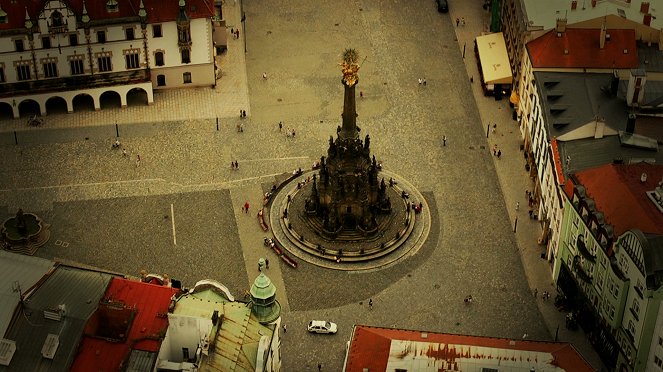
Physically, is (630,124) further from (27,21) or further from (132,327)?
(27,21)

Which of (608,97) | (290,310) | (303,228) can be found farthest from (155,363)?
(608,97)

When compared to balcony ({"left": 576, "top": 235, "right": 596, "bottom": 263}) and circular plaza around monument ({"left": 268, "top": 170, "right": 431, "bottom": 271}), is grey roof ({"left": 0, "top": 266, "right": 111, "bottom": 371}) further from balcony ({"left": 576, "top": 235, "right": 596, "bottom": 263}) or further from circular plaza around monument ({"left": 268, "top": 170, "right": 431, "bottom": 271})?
balcony ({"left": 576, "top": 235, "right": 596, "bottom": 263})

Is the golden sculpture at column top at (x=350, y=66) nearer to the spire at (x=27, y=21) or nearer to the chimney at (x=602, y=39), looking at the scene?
the chimney at (x=602, y=39)

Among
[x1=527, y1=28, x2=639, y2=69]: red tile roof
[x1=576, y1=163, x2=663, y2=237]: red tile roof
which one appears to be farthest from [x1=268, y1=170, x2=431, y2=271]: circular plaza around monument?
[x1=527, y1=28, x2=639, y2=69]: red tile roof

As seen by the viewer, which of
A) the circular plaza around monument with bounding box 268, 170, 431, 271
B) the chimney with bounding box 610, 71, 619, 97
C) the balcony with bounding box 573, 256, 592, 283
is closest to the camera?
the balcony with bounding box 573, 256, 592, 283

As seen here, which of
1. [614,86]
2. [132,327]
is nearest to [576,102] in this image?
[614,86]

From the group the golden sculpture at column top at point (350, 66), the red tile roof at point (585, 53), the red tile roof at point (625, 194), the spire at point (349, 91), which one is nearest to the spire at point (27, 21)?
the spire at point (349, 91)
